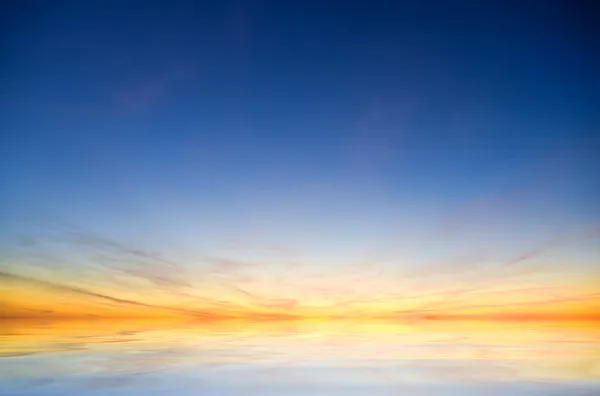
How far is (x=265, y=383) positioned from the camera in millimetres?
3508

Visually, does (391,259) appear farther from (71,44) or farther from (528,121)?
(71,44)

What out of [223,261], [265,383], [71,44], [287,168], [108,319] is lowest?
[265,383]

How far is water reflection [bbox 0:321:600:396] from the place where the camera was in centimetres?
349

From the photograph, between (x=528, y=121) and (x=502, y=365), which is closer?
(x=502, y=365)

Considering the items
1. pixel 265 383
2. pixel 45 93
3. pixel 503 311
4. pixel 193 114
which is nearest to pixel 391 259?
pixel 503 311

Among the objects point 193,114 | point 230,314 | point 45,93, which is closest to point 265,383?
point 230,314

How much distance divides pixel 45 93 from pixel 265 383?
5.73ft

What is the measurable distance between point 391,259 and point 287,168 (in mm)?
689

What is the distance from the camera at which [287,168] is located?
3.93 m

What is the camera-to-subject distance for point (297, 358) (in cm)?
368

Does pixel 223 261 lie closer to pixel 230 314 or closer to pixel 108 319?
pixel 230 314

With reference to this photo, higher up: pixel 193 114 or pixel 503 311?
pixel 193 114

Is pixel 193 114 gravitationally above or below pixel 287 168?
above

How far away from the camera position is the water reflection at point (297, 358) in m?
3.49
